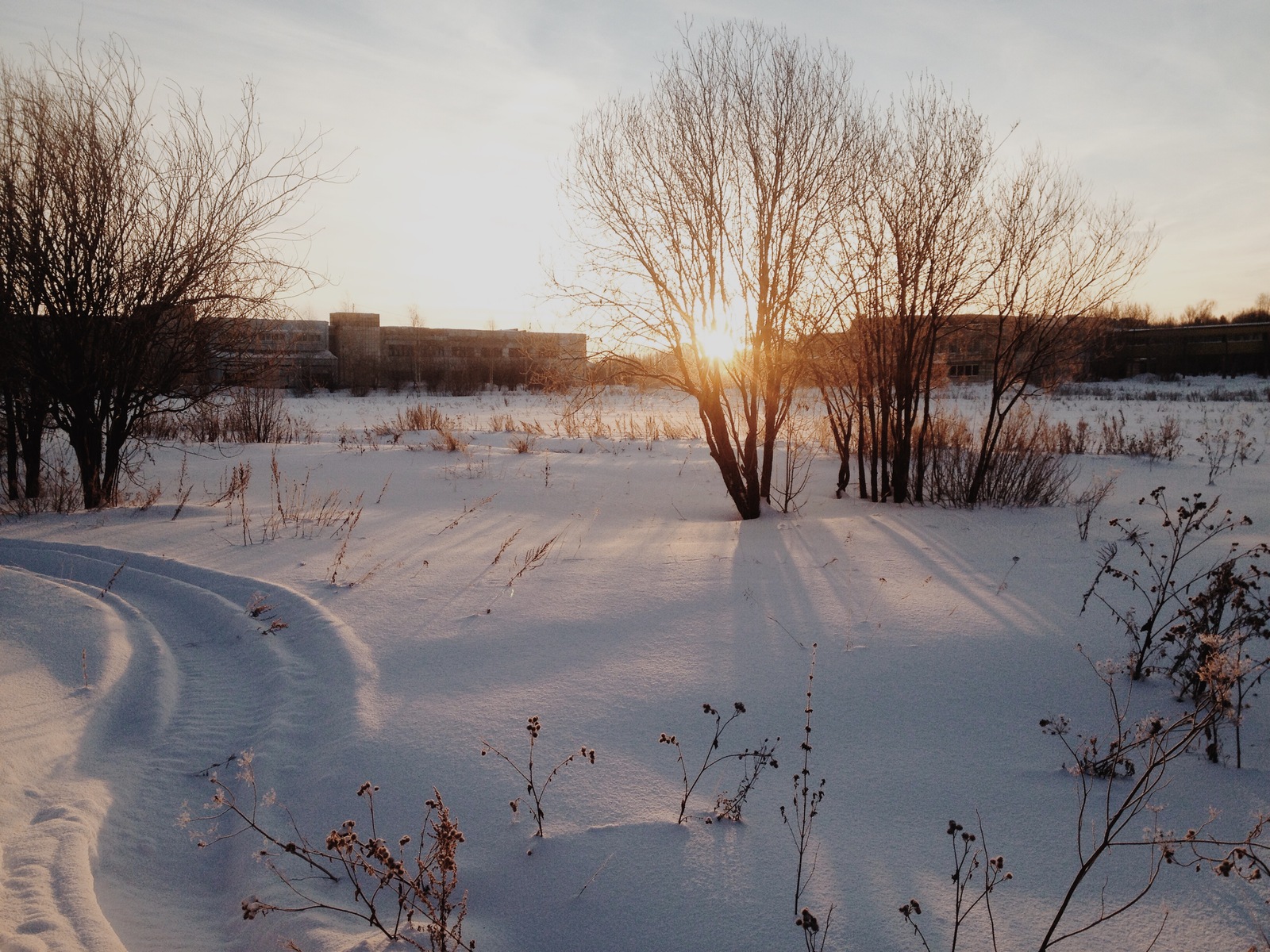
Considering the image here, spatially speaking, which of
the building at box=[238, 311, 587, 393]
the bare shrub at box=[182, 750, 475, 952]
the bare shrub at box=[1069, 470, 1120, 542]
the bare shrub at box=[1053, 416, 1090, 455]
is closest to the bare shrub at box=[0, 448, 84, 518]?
the bare shrub at box=[182, 750, 475, 952]

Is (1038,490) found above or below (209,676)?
above

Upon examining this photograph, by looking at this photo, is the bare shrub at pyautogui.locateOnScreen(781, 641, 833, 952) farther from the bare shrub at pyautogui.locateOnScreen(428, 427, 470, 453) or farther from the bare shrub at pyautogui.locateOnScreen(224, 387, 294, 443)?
the bare shrub at pyautogui.locateOnScreen(224, 387, 294, 443)

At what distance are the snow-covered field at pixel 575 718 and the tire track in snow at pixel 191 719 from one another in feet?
0.05

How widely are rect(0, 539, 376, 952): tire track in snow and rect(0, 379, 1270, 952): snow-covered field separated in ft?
0.05

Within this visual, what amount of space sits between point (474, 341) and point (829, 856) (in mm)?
57377

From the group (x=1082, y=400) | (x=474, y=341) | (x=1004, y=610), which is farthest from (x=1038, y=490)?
(x=474, y=341)

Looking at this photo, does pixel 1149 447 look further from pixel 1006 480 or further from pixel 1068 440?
pixel 1006 480

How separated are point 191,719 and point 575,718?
1873 mm

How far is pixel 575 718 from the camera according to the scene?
3514mm

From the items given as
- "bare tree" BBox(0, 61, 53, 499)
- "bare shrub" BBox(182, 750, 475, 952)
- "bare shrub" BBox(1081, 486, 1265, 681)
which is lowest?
"bare shrub" BBox(182, 750, 475, 952)

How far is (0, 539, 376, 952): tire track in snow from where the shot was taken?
2535 mm

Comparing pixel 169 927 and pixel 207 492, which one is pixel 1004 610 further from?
pixel 207 492

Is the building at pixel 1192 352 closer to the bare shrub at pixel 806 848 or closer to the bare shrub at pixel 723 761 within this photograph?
the bare shrub at pixel 723 761

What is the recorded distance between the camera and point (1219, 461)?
1226 cm
